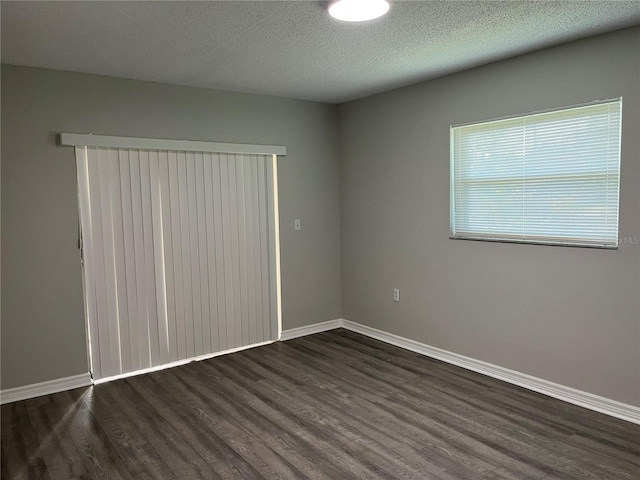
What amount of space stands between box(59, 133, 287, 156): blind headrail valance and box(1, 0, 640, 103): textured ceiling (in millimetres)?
477

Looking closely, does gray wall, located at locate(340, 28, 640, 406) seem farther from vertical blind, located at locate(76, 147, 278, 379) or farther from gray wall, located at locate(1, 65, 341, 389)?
gray wall, located at locate(1, 65, 341, 389)

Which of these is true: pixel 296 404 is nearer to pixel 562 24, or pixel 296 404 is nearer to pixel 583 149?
pixel 583 149

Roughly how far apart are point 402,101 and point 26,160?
2.98 m

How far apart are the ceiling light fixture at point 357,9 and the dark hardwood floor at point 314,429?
2.30 meters

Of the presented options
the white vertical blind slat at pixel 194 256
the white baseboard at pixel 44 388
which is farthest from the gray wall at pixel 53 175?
the white vertical blind slat at pixel 194 256

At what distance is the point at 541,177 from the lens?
3.36 m

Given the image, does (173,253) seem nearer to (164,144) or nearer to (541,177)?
(164,144)

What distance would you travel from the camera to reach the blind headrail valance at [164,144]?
3.66m

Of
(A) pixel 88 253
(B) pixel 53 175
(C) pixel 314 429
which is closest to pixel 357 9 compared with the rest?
(C) pixel 314 429

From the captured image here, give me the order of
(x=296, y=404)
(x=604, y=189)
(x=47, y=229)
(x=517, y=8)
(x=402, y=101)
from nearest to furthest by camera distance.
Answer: (x=517, y=8) < (x=604, y=189) < (x=296, y=404) < (x=47, y=229) < (x=402, y=101)

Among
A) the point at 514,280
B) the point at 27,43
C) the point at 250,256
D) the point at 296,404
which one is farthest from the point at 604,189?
the point at 27,43

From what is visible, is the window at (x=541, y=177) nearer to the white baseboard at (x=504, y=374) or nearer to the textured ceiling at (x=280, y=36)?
the textured ceiling at (x=280, y=36)

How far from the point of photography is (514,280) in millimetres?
3580

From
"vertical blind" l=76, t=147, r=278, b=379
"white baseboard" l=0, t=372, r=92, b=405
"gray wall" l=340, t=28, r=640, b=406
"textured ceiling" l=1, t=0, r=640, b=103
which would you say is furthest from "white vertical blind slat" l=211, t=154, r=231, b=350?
"gray wall" l=340, t=28, r=640, b=406
